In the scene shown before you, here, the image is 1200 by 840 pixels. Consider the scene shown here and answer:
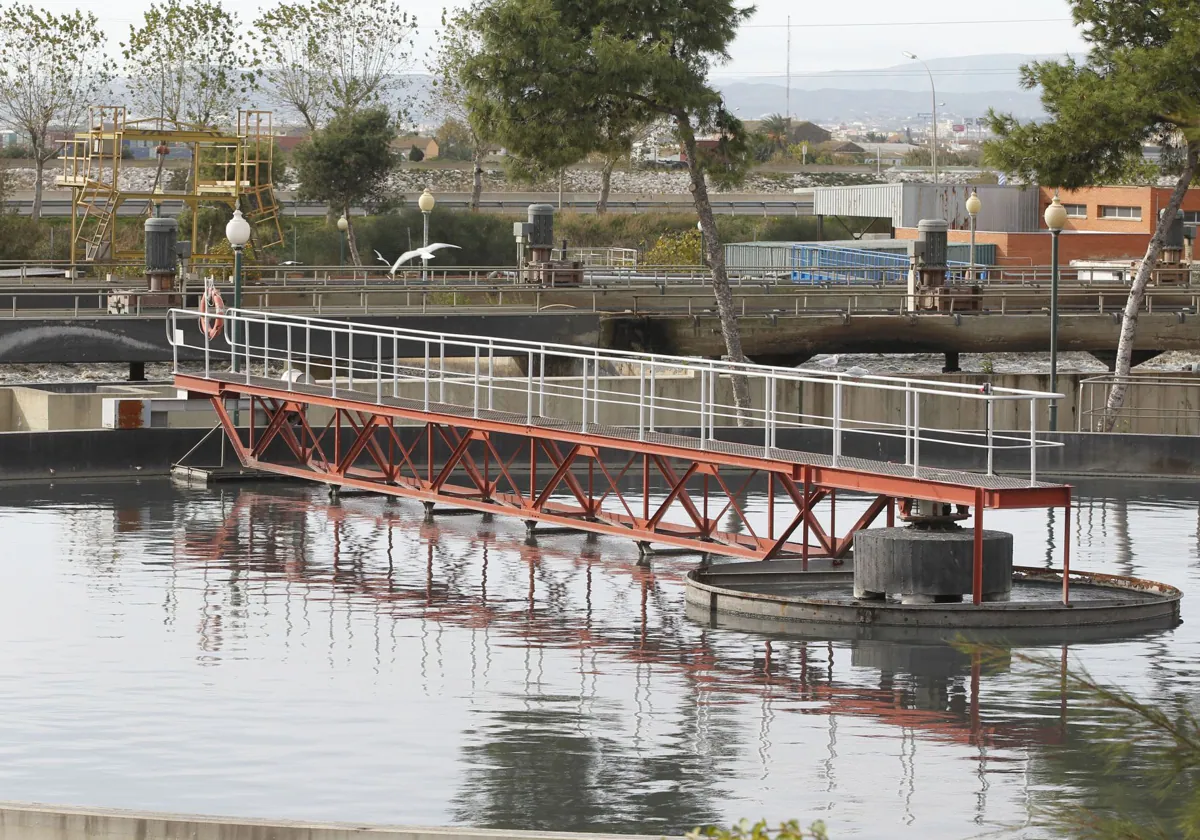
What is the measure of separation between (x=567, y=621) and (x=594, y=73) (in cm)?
1834

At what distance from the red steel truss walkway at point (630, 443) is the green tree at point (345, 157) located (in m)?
35.1

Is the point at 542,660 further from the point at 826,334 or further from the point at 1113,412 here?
the point at 826,334

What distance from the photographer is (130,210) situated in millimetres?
97062

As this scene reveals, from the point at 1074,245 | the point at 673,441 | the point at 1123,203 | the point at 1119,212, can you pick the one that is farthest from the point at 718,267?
the point at 1119,212

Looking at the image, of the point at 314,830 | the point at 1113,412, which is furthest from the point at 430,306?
the point at 314,830

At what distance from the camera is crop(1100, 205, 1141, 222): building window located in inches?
3174

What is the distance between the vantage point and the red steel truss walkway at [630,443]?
73.7 ft

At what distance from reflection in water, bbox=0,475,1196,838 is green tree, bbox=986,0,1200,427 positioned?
45.2 ft

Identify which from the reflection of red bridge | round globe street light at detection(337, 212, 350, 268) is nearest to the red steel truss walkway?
the reflection of red bridge

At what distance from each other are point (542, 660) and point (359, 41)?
252 ft

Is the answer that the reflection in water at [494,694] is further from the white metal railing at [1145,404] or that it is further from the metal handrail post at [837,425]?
the white metal railing at [1145,404]

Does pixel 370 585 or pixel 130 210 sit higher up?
pixel 130 210

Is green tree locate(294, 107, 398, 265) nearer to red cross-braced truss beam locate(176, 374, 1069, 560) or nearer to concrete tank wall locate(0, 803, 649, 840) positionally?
red cross-braced truss beam locate(176, 374, 1069, 560)

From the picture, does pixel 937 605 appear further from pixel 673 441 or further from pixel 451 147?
pixel 451 147
